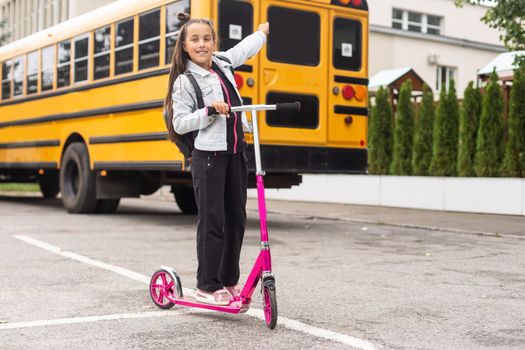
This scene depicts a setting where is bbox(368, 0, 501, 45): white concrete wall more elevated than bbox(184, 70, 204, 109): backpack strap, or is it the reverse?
bbox(368, 0, 501, 45): white concrete wall

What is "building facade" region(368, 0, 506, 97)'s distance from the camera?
29656mm

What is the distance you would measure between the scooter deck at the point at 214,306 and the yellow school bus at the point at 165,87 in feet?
15.8

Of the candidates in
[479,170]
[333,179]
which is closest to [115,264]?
[479,170]

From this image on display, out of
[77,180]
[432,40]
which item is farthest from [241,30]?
[432,40]

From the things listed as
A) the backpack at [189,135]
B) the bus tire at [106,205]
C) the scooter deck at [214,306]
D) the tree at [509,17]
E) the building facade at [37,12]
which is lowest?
the scooter deck at [214,306]

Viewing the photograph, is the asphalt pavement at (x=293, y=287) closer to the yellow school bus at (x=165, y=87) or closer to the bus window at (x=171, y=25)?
the yellow school bus at (x=165, y=87)

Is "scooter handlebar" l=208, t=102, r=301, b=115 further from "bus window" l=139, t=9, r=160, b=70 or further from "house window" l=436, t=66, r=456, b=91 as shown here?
"house window" l=436, t=66, r=456, b=91

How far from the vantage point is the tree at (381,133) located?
16234mm

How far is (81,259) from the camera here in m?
7.32

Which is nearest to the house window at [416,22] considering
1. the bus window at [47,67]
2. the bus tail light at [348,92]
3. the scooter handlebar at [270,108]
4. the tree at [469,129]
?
the tree at [469,129]

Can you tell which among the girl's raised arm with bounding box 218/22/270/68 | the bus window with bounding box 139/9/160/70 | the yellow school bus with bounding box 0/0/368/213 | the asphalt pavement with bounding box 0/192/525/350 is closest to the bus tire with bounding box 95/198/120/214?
the yellow school bus with bounding box 0/0/368/213

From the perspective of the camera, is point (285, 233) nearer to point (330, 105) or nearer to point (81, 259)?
point (330, 105)

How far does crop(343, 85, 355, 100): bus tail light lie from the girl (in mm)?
5934

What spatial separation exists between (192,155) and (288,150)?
5.27 metres
